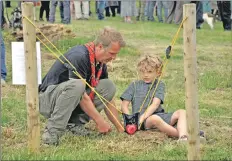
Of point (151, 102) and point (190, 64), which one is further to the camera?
point (151, 102)

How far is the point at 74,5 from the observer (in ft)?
80.0

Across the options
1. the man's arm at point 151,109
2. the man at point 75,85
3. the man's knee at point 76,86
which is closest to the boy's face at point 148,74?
the man's arm at point 151,109

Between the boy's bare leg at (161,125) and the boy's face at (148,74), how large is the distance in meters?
0.44

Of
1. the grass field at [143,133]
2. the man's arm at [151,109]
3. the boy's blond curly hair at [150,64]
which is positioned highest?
the boy's blond curly hair at [150,64]

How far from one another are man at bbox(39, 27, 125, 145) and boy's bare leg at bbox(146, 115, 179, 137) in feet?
1.48

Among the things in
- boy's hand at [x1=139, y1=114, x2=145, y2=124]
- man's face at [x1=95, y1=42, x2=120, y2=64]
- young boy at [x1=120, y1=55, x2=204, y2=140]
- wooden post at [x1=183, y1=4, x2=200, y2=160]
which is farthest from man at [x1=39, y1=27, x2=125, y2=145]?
wooden post at [x1=183, y1=4, x2=200, y2=160]

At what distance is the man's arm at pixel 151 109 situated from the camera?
6.78 metres

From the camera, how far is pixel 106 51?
6312 mm

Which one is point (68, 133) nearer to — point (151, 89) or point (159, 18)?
point (151, 89)

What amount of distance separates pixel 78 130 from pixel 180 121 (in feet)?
3.50

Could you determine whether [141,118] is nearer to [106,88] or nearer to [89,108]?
[106,88]

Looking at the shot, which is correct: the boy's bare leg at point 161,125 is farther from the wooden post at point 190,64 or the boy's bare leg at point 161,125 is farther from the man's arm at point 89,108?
the wooden post at point 190,64

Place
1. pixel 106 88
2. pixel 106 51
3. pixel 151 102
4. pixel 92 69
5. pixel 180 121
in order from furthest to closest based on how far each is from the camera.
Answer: pixel 151 102 < pixel 106 88 < pixel 180 121 < pixel 92 69 < pixel 106 51

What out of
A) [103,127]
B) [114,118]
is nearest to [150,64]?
[114,118]
